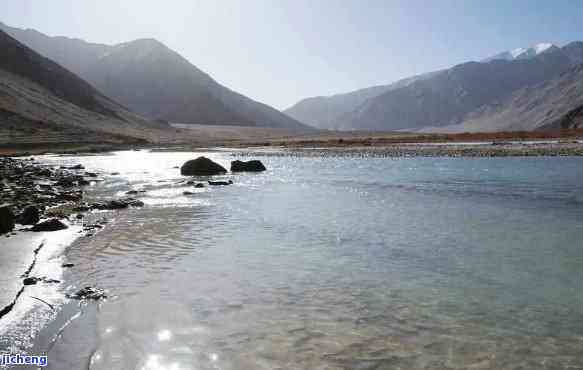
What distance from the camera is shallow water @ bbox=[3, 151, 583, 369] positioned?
21.8 ft

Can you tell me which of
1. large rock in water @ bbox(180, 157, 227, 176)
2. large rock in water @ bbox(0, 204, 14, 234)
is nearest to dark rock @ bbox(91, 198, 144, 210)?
large rock in water @ bbox(0, 204, 14, 234)

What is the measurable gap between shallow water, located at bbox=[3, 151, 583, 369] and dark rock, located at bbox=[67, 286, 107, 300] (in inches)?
11.0

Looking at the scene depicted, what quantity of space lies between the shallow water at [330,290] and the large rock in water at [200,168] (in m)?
21.9

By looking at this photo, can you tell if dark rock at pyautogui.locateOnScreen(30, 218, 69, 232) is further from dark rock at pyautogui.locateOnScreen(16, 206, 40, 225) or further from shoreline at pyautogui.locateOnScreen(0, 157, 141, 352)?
dark rock at pyautogui.locateOnScreen(16, 206, 40, 225)

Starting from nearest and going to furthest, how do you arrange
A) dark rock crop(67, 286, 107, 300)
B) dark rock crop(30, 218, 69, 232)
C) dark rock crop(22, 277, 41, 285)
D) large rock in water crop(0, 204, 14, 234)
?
dark rock crop(67, 286, 107, 300) → dark rock crop(22, 277, 41, 285) → large rock in water crop(0, 204, 14, 234) → dark rock crop(30, 218, 69, 232)

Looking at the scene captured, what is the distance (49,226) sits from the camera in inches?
580

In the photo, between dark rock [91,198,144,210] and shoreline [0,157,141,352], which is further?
dark rock [91,198,144,210]

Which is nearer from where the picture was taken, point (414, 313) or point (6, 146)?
point (414, 313)

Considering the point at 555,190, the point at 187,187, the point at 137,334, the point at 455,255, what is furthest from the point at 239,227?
the point at 555,190

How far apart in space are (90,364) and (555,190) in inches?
1005

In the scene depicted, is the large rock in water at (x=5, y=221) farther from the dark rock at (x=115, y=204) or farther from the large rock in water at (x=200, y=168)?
the large rock in water at (x=200, y=168)

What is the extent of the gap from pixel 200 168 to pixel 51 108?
9241cm

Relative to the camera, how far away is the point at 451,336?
23.6 feet

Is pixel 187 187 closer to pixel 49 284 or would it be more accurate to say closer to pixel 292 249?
pixel 292 249
